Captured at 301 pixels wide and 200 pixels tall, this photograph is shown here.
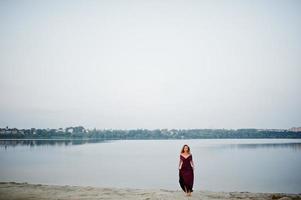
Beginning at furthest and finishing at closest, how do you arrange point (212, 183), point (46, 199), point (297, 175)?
point (297, 175), point (212, 183), point (46, 199)

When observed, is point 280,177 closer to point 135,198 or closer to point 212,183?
point 212,183

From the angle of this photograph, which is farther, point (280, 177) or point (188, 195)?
point (280, 177)

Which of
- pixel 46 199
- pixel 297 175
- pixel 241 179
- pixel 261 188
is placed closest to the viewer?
pixel 46 199

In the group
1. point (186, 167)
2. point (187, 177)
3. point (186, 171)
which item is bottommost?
point (187, 177)

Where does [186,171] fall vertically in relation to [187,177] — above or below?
above

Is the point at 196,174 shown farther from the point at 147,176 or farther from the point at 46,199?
the point at 46,199

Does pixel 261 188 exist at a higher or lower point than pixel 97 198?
lower

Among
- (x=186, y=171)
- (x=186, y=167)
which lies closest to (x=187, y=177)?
(x=186, y=171)

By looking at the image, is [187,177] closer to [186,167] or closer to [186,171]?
[186,171]

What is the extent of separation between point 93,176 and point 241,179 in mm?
13685

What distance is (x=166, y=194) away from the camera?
1312 centimetres

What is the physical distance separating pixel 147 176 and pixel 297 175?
48.0 feet

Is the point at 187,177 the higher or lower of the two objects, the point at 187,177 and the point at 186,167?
the lower

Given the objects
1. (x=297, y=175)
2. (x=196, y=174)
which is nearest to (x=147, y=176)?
(x=196, y=174)
